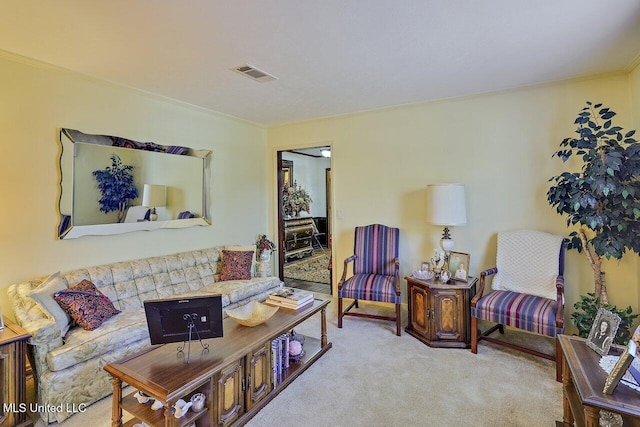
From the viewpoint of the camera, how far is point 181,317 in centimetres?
179

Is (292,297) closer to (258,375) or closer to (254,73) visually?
(258,375)

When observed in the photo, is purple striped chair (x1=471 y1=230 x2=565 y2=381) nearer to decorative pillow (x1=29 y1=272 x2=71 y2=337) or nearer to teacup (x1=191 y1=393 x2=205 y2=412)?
teacup (x1=191 y1=393 x2=205 y2=412)

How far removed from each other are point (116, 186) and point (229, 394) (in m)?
2.40

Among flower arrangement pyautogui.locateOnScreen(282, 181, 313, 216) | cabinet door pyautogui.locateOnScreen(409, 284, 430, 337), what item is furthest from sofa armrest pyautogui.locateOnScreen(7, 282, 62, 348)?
flower arrangement pyautogui.locateOnScreen(282, 181, 313, 216)

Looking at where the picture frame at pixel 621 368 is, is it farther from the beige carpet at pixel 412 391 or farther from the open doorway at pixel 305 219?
the open doorway at pixel 305 219

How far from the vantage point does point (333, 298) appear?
4.48 metres

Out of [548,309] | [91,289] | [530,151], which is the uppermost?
[530,151]

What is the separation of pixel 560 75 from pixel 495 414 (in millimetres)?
2994

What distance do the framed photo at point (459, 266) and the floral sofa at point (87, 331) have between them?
232 cm

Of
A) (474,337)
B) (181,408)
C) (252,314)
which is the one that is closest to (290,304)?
(252,314)

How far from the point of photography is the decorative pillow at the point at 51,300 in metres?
2.17

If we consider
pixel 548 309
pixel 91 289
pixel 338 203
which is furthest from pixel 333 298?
pixel 91 289

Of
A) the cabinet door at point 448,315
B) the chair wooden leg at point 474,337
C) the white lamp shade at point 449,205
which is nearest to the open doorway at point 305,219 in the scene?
the cabinet door at point 448,315

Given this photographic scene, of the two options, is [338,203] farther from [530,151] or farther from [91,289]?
[91,289]
